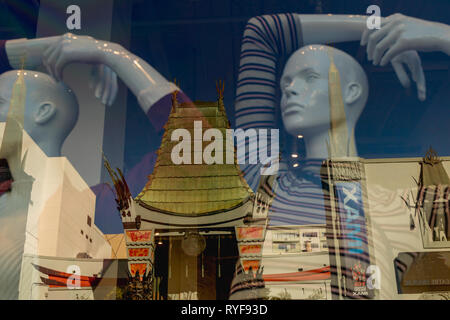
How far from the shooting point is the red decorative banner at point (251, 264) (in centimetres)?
344

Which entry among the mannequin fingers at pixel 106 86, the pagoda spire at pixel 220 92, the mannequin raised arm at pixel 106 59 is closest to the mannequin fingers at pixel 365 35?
the pagoda spire at pixel 220 92

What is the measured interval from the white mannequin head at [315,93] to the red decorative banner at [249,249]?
0.81 meters

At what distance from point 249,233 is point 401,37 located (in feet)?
6.28

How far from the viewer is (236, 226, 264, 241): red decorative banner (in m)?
3.51

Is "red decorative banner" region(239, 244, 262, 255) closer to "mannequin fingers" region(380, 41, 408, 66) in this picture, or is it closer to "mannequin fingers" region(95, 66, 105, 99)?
"mannequin fingers" region(95, 66, 105, 99)

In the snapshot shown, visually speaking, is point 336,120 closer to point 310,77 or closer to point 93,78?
point 310,77

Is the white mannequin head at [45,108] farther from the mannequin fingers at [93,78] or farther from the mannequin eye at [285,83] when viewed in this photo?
the mannequin eye at [285,83]

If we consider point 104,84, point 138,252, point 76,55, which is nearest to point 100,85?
point 104,84

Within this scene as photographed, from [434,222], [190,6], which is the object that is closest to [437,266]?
[434,222]

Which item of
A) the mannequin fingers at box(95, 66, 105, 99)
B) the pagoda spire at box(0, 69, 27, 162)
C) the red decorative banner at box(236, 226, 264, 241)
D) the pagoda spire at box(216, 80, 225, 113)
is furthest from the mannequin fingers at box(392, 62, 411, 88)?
the pagoda spire at box(0, 69, 27, 162)

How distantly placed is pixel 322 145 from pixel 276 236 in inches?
31.4

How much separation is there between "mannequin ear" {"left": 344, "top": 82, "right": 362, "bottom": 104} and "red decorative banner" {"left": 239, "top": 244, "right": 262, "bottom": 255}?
132cm
